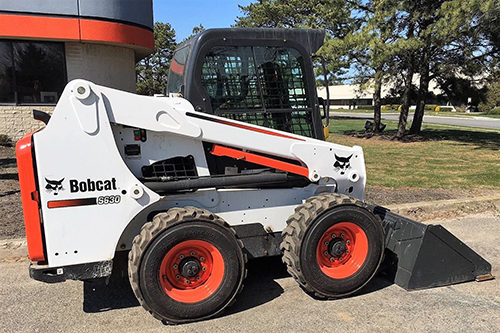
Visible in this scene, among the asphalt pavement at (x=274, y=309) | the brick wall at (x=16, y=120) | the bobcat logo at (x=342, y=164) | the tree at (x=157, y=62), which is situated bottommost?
the asphalt pavement at (x=274, y=309)

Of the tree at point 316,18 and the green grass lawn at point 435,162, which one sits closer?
the green grass lawn at point 435,162

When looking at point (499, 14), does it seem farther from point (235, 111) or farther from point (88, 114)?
point (88, 114)

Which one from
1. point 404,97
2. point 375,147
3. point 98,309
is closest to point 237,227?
point 98,309

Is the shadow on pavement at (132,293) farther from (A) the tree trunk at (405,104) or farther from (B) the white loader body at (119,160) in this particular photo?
(A) the tree trunk at (405,104)

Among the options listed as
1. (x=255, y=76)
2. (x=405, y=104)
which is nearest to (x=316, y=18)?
(x=405, y=104)

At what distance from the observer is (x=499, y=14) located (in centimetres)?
1205

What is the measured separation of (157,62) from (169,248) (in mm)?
37661

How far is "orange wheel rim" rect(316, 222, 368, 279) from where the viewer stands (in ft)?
12.3

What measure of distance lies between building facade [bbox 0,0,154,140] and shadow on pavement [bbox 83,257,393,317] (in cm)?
1103

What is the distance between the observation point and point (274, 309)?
11.8 feet

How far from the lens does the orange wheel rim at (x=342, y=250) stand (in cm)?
374

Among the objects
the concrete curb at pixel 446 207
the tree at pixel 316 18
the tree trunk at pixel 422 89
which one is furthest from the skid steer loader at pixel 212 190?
the tree trunk at pixel 422 89

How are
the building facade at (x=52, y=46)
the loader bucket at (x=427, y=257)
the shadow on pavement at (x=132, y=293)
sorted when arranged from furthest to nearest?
the building facade at (x=52, y=46) < the loader bucket at (x=427, y=257) < the shadow on pavement at (x=132, y=293)

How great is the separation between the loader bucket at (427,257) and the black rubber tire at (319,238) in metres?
0.29
